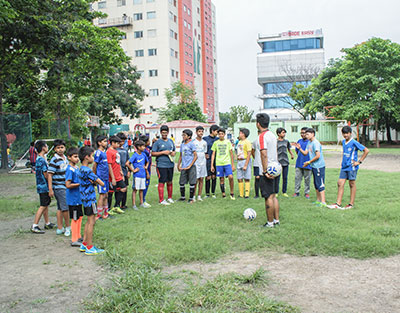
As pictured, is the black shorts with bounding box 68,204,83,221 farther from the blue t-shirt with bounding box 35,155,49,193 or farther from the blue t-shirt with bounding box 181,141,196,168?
the blue t-shirt with bounding box 181,141,196,168

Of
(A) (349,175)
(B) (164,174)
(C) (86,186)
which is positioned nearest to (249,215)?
(A) (349,175)

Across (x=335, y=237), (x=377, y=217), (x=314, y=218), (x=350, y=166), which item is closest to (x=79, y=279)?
(x=335, y=237)

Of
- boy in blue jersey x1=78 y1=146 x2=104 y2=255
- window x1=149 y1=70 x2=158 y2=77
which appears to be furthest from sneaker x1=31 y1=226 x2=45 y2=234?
window x1=149 y1=70 x2=158 y2=77

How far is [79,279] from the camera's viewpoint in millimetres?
4363

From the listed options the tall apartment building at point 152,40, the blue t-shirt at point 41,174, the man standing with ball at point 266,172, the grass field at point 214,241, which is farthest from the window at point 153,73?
the man standing with ball at point 266,172

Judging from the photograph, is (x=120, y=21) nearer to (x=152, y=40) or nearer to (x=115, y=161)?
(x=152, y=40)

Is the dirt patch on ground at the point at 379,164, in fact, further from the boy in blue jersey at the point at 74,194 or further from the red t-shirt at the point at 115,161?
the boy in blue jersey at the point at 74,194

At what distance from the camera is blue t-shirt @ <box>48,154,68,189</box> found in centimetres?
636

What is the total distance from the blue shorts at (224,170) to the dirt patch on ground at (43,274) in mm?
4207

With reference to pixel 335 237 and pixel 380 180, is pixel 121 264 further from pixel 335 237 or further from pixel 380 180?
pixel 380 180

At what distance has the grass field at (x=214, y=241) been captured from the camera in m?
3.63

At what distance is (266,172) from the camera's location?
6188mm

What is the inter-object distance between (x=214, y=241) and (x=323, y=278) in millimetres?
1842

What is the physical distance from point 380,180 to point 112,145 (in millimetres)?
8536
